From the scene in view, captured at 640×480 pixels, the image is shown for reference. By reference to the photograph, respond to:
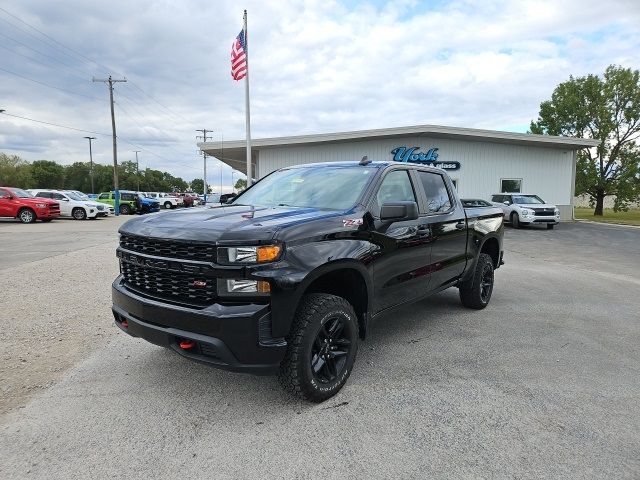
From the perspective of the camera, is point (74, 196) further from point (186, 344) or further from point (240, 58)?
point (186, 344)

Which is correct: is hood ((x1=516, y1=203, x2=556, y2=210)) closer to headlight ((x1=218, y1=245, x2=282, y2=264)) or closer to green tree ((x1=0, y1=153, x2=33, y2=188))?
headlight ((x1=218, y1=245, x2=282, y2=264))

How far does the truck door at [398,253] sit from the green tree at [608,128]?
116 feet

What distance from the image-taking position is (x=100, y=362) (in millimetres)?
3994

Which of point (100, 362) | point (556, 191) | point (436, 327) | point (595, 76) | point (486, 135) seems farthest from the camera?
point (595, 76)

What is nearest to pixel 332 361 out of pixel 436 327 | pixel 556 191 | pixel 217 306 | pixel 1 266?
pixel 217 306

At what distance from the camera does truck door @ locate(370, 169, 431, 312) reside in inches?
146

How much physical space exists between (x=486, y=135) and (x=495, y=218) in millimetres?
19154

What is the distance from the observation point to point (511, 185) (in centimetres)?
2520

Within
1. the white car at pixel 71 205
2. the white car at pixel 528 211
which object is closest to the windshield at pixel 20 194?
the white car at pixel 71 205

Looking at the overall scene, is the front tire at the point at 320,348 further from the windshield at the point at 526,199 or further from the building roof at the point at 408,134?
the building roof at the point at 408,134

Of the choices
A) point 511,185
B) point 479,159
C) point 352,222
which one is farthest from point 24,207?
point 511,185

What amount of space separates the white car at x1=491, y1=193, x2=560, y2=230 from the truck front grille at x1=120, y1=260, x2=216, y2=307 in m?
18.5

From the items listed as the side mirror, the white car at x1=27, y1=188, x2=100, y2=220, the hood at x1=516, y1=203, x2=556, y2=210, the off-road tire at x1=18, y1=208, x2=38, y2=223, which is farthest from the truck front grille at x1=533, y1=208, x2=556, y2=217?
the off-road tire at x1=18, y1=208, x2=38, y2=223

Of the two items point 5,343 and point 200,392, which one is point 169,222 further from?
point 5,343
